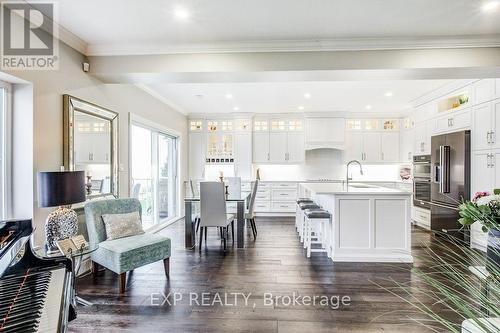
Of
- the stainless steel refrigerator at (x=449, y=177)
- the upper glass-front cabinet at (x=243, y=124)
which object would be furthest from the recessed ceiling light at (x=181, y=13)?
the upper glass-front cabinet at (x=243, y=124)

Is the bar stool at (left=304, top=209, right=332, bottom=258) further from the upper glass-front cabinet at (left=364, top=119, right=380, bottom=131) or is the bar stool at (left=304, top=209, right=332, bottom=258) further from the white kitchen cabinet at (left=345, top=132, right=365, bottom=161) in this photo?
the upper glass-front cabinet at (left=364, top=119, right=380, bottom=131)

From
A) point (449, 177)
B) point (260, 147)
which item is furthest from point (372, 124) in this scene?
point (260, 147)

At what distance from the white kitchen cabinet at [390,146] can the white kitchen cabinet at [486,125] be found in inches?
116

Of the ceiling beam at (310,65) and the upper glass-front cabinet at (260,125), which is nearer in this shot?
the ceiling beam at (310,65)

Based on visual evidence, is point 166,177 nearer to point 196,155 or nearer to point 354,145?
point 196,155

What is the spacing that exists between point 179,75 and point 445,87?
457cm

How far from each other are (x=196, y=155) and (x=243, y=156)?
4.29 feet

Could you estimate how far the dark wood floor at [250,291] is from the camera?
226cm

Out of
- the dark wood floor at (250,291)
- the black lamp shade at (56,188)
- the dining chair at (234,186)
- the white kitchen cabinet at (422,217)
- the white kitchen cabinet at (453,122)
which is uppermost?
the white kitchen cabinet at (453,122)

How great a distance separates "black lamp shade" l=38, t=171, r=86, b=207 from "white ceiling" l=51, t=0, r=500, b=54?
5.07 feet

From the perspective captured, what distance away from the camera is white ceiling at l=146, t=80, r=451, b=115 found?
4832 millimetres

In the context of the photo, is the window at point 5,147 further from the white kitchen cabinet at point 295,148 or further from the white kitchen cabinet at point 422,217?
the white kitchen cabinet at point 422,217

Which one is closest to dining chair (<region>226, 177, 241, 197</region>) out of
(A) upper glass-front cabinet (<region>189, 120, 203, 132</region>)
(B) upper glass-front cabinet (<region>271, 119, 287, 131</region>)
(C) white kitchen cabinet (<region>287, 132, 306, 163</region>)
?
(C) white kitchen cabinet (<region>287, 132, 306, 163</region>)

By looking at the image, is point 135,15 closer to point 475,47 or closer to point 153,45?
point 153,45
